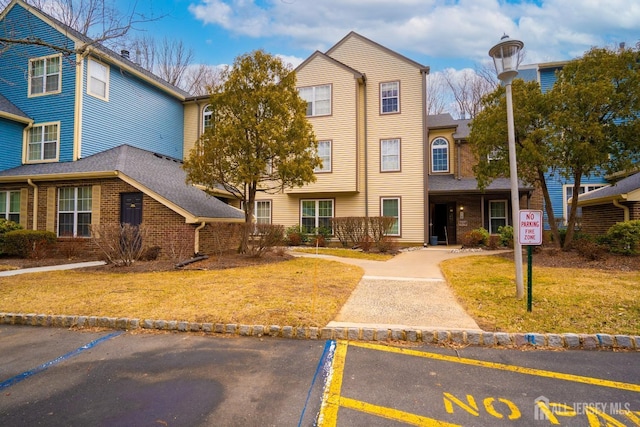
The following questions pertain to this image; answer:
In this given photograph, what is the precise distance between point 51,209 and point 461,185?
1830 centimetres

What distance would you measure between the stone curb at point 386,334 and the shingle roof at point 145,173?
6.47 metres

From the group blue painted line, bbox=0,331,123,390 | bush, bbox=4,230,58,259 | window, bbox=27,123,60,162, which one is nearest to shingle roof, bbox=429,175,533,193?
blue painted line, bbox=0,331,123,390

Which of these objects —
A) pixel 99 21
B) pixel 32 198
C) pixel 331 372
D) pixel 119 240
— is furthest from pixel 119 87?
pixel 331 372

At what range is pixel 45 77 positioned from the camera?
48.1ft

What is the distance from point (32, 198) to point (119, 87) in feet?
20.7

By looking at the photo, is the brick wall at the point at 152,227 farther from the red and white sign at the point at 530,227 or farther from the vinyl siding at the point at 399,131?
the vinyl siding at the point at 399,131

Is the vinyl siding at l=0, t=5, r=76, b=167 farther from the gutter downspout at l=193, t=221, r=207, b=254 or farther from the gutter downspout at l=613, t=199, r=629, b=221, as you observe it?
the gutter downspout at l=613, t=199, r=629, b=221

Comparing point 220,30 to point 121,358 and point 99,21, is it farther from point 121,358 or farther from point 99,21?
point 121,358

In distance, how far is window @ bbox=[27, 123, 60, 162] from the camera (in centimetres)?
1434

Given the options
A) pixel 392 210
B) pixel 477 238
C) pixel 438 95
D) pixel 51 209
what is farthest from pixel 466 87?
pixel 51 209

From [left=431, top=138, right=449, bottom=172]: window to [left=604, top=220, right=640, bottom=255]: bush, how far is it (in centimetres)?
968

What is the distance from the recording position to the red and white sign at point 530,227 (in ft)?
16.9

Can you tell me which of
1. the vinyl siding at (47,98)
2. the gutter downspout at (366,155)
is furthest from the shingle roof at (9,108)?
the gutter downspout at (366,155)

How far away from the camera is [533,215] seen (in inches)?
206
